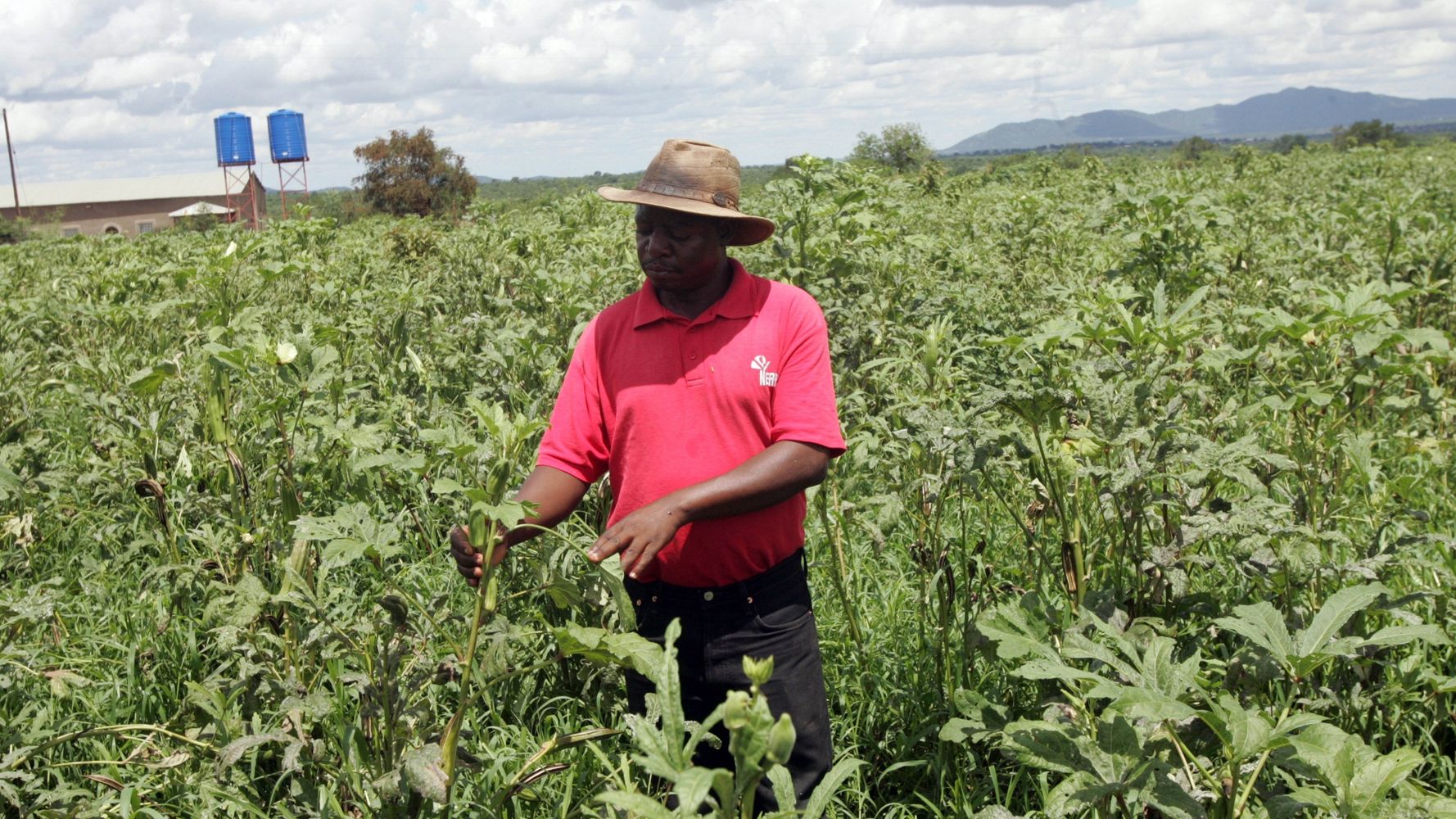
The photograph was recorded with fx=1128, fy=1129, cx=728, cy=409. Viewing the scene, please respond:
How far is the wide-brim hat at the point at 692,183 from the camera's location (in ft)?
7.55

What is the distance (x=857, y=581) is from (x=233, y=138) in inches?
1856

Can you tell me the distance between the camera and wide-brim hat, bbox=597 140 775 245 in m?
2.30

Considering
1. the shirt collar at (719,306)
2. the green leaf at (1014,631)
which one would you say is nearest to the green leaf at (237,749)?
the shirt collar at (719,306)

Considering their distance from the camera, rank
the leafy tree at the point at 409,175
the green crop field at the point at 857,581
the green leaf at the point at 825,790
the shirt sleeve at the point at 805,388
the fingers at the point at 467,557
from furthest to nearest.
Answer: the leafy tree at the point at 409,175
the shirt sleeve at the point at 805,388
the fingers at the point at 467,557
the green crop field at the point at 857,581
the green leaf at the point at 825,790

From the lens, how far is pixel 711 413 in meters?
2.35

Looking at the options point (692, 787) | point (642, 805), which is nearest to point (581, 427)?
point (642, 805)

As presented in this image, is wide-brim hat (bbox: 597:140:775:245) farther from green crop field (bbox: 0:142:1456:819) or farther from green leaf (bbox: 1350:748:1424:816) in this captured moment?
green leaf (bbox: 1350:748:1424:816)

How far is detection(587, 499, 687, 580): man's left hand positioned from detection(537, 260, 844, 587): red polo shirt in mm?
294

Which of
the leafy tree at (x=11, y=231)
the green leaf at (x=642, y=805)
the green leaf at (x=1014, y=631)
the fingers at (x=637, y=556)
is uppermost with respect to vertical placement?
the leafy tree at (x=11, y=231)

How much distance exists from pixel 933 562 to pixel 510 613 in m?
1.33

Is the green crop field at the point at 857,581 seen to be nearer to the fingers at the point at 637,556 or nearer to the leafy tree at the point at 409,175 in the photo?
the fingers at the point at 637,556

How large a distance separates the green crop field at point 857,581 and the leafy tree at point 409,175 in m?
30.3

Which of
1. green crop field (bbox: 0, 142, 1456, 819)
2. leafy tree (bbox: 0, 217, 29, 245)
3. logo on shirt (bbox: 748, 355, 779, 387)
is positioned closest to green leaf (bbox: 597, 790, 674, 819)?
green crop field (bbox: 0, 142, 1456, 819)

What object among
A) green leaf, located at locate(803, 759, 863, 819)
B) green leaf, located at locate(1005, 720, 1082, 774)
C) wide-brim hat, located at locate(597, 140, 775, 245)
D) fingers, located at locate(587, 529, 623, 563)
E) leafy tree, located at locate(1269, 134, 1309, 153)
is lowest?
green leaf, located at locate(1005, 720, 1082, 774)
